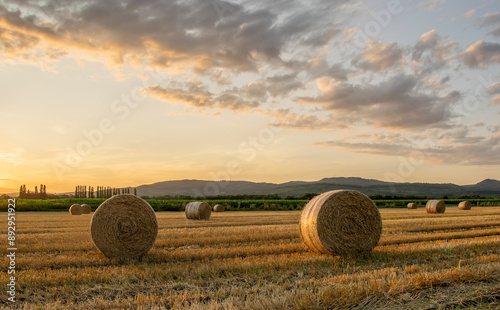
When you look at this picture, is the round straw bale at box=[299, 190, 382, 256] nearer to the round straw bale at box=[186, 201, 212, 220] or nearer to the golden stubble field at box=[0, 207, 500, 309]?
the golden stubble field at box=[0, 207, 500, 309]

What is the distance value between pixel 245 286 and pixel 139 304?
173 cm

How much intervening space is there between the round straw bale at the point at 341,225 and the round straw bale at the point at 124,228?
3.99m

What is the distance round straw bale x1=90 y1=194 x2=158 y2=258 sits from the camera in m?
9.69

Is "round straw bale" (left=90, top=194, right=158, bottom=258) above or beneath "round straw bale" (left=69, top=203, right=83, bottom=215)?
above

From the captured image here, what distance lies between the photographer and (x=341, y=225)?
32.3 feet

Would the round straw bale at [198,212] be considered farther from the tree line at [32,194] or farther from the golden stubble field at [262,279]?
the tree line at [32,194]

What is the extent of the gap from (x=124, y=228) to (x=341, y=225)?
17.7 feet

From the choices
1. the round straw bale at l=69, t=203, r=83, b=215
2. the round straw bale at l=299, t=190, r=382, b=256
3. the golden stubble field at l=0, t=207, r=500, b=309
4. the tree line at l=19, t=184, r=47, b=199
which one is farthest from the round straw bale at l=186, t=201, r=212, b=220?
the tree line at l=19, t=184, r=47, b=199

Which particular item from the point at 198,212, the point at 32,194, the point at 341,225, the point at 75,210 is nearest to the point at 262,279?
the point at 341,225

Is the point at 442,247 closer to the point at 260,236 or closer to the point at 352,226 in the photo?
the point at 352,226

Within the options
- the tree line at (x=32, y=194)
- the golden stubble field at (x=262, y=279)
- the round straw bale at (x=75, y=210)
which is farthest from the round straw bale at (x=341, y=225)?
the tree line at (x=32, y=194)

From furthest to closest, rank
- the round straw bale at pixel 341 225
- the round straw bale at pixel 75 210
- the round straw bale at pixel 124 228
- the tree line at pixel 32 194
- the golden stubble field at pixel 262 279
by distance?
the tree line at pixel 32 194 < the round straw bale at pixel 75 210 < the round straw bale at pixel 124 228 < the round straw bale at pixel 341 225 < the golden stubble field at pixel 262 279

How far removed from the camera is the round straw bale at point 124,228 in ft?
31.8

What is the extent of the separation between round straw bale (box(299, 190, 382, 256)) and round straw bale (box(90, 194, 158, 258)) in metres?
3.99
